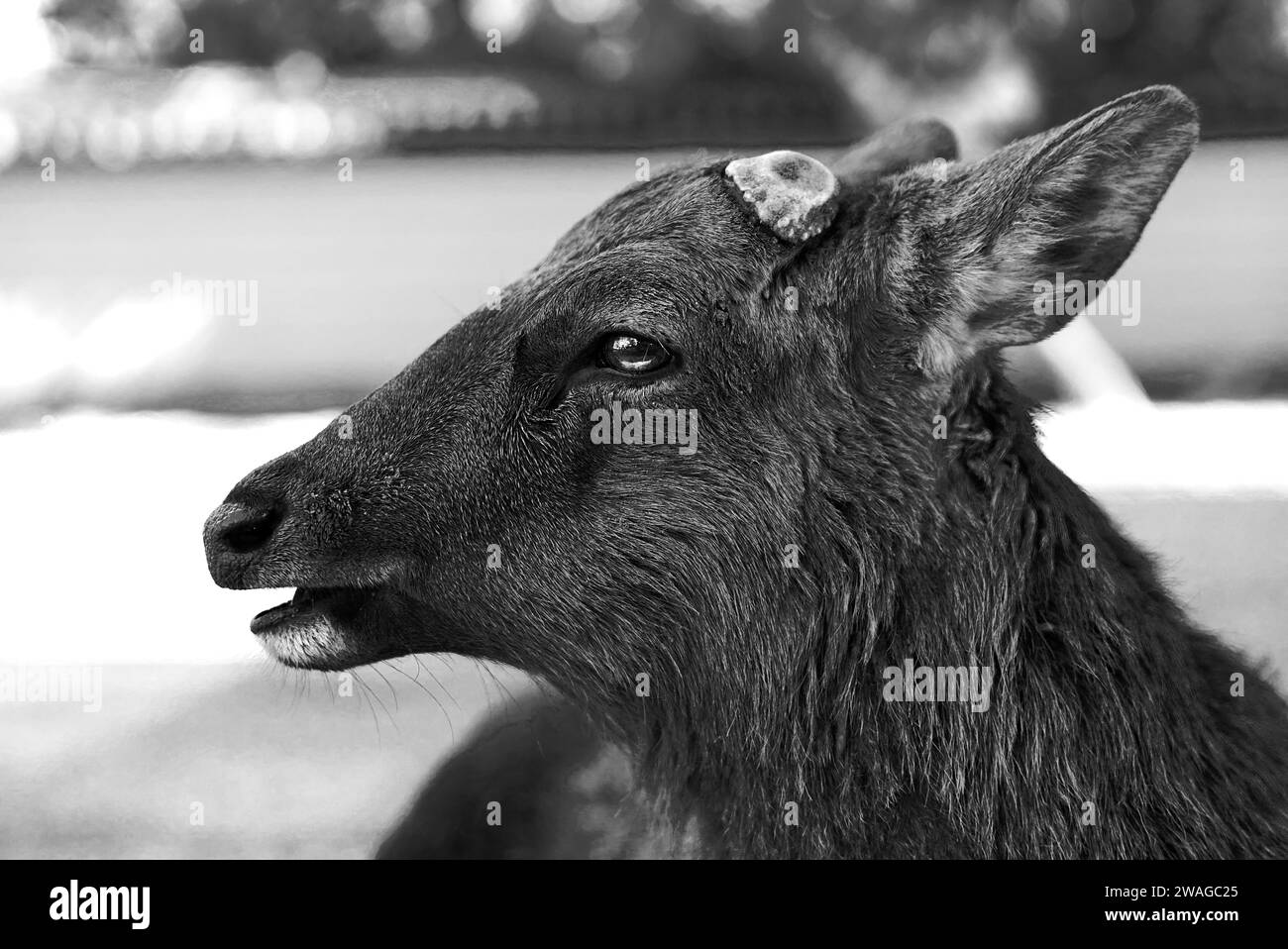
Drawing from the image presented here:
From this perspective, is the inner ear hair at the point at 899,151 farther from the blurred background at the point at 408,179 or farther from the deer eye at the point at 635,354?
the blurred background at the point at 408,179

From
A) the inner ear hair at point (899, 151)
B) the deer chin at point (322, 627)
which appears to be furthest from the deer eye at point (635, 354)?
the inner ear hair at point (899, 151)

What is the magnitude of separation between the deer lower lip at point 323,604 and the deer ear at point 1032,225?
1394mm

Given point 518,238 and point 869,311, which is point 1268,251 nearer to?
point 518,238

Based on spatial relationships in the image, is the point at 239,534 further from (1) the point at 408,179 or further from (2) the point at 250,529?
(1) the point at 408,179

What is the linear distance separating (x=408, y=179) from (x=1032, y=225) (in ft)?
18.9

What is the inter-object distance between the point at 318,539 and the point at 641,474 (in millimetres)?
727

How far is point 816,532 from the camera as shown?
2.88 meters

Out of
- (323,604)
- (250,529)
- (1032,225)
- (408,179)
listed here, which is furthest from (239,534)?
(408,179)

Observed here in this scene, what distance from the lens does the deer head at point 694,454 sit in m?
2.87

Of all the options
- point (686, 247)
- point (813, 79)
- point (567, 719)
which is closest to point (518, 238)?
point (813, 79)

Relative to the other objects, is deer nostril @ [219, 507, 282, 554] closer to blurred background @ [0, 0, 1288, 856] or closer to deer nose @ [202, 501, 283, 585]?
deer nose @ [202, 501, 283, 585]

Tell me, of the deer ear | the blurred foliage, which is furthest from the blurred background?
the deer ear
